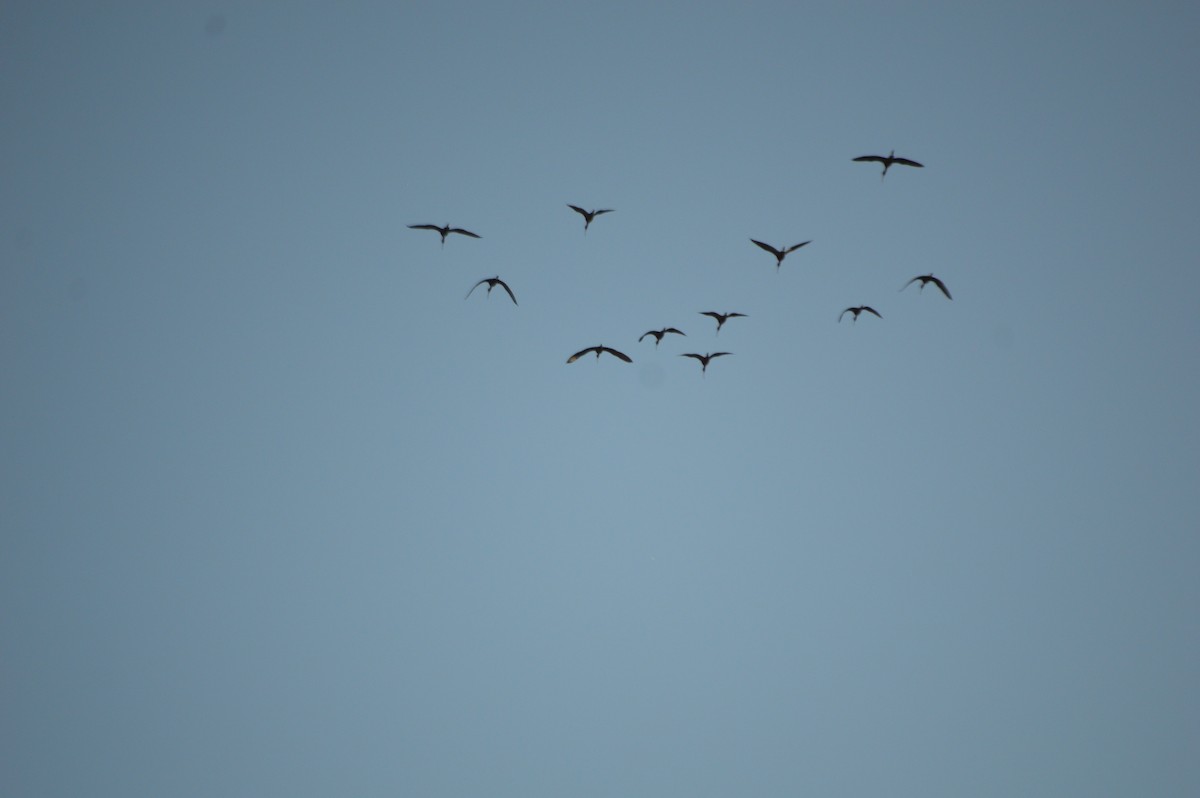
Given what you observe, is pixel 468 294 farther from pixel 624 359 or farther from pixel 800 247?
pixel 800 247

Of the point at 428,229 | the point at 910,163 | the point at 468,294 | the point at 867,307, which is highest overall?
the point at 910,163

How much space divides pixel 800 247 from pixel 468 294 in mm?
16201

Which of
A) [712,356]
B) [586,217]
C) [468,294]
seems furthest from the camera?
[712,356]

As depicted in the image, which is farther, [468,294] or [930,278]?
[930,278]

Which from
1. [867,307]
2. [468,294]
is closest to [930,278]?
[867,307]

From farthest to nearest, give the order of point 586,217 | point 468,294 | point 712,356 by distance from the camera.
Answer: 1. point 712,356
2. point 586,217
3. point 468,294

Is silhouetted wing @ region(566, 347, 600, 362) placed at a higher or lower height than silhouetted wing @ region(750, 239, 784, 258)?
lower

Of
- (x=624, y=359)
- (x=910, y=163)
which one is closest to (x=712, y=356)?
(x=624, y=359)

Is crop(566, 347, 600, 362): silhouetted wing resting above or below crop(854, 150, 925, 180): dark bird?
below

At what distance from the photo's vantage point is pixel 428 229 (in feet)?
165

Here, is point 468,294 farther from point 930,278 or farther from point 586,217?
point 930,278

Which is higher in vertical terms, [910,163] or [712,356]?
[910,163]

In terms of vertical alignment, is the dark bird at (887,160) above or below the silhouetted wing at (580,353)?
above

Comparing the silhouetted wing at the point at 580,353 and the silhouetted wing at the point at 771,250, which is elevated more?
the silhouetted wing at the point at 771,250
